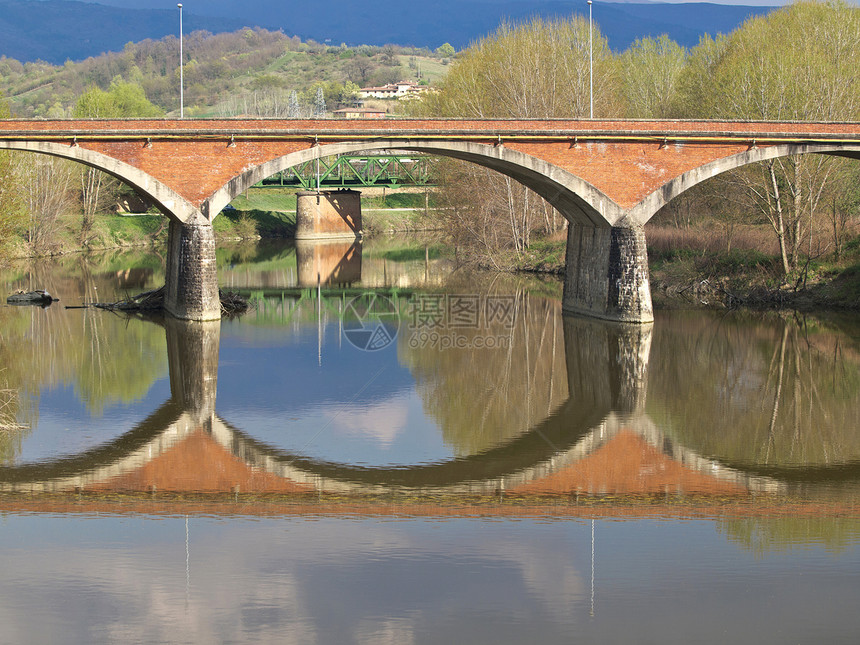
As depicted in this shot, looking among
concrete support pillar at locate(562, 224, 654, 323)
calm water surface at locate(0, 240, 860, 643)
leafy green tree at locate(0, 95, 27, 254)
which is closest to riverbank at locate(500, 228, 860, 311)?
concrete support pillar at locate(562, 224, 654, 323)

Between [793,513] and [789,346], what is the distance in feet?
43.5

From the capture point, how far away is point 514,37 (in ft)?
143

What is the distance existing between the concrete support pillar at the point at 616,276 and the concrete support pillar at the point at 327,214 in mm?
36998

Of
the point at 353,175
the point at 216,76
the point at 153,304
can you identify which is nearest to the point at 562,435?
the point at 153,304

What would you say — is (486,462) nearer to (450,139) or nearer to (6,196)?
(450,139)

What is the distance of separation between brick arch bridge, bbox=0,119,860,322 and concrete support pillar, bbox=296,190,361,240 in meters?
36.5

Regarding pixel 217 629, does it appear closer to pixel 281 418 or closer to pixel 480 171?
pixel 281 418

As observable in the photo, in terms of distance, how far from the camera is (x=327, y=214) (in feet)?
219

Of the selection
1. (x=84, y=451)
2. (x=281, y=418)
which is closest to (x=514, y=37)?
(x=281, y=418)

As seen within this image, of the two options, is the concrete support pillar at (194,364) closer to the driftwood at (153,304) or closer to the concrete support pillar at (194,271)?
the concrete support pillar at (194,271)

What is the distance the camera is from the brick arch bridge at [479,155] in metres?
27.1

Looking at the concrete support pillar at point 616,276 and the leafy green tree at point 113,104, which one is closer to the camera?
the concrete support pillar at point 616,276
